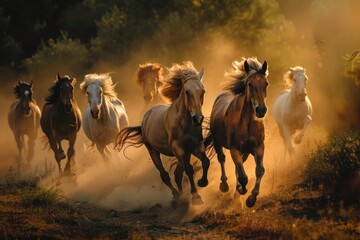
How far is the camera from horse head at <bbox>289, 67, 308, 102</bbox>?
15656 millimetres

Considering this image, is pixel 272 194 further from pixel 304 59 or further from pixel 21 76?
pixel 21 76

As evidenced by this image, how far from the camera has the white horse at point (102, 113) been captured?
48.9 feet

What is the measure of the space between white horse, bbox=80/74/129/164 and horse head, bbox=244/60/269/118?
5.09m

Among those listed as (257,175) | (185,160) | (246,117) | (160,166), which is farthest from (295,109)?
(257,175)

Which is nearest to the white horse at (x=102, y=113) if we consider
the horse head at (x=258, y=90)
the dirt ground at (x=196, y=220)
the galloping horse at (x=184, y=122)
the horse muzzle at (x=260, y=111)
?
the galloping horse at (x=184, y=122)

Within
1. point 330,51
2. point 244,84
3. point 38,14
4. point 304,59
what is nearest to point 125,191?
point 244,84

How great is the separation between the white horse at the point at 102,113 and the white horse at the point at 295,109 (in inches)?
155

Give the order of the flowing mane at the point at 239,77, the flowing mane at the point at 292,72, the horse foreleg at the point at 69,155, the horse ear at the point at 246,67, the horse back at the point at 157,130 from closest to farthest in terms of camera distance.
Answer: the horse ear at the point at 246,67 < the flowing mane at the point at 239,77 < the horse back at the point at 157,130 < the flowing mane at the point at 292,72 < the horse foreleg at the point at 69,155

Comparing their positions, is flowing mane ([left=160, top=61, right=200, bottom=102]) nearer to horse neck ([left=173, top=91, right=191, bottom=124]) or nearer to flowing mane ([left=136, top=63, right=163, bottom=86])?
horse neck ([left=173, top=91, right=191, bottom=124])

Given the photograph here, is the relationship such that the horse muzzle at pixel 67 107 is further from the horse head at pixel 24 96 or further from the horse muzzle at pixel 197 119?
the horse muzzle at pixel 197 119

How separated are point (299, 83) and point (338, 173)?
472 centimetres

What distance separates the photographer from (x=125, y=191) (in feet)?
46.3

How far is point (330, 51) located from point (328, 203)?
453 inches

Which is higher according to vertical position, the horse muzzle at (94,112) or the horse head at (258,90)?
the horse muzzle at (94,112)
